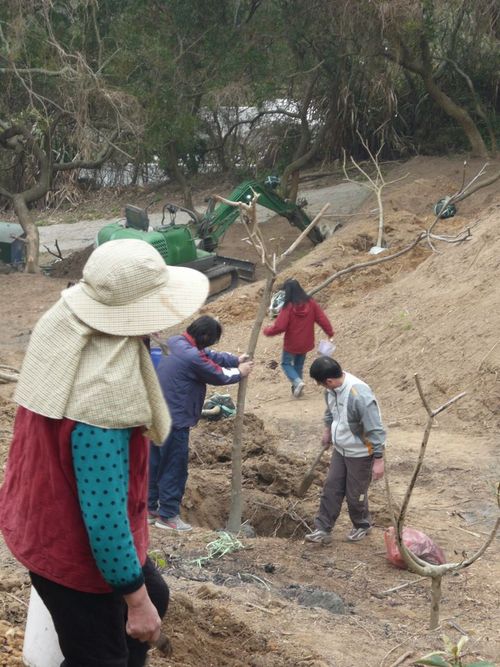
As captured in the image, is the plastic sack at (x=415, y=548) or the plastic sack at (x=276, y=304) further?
the plastic sack at (x=276, y=304)

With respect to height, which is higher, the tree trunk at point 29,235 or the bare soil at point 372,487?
the bare soil at point 372,487

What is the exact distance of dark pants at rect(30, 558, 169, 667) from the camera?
2635 millimetres

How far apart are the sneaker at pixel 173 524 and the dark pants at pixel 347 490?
0.90 metres

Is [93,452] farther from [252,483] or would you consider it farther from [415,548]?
[252,483]

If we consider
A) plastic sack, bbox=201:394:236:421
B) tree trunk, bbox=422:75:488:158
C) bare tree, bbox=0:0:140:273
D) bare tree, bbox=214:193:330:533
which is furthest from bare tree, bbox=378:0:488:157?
bare tree, bbox=214:193:330:533

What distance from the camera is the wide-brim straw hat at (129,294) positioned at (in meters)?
2.59

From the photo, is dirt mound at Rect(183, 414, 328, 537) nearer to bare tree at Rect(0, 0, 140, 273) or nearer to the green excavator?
the green excavator

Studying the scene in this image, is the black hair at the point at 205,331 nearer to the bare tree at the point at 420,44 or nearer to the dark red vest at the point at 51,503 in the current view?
the dark red vest at the point at 51,503

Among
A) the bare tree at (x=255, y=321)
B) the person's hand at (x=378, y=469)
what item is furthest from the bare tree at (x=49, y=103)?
the person's hand at (x=378, y=469)

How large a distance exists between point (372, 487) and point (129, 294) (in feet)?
17.8

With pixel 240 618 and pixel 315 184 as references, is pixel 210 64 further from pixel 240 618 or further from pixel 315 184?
pixel 240 618

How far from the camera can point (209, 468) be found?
788cm

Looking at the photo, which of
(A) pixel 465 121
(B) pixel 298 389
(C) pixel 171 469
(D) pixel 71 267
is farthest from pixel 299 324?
(A) pixel 465 121

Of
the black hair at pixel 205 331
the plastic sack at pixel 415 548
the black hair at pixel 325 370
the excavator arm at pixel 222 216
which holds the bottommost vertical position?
Answer: the excavator arm at pixel 222 216
